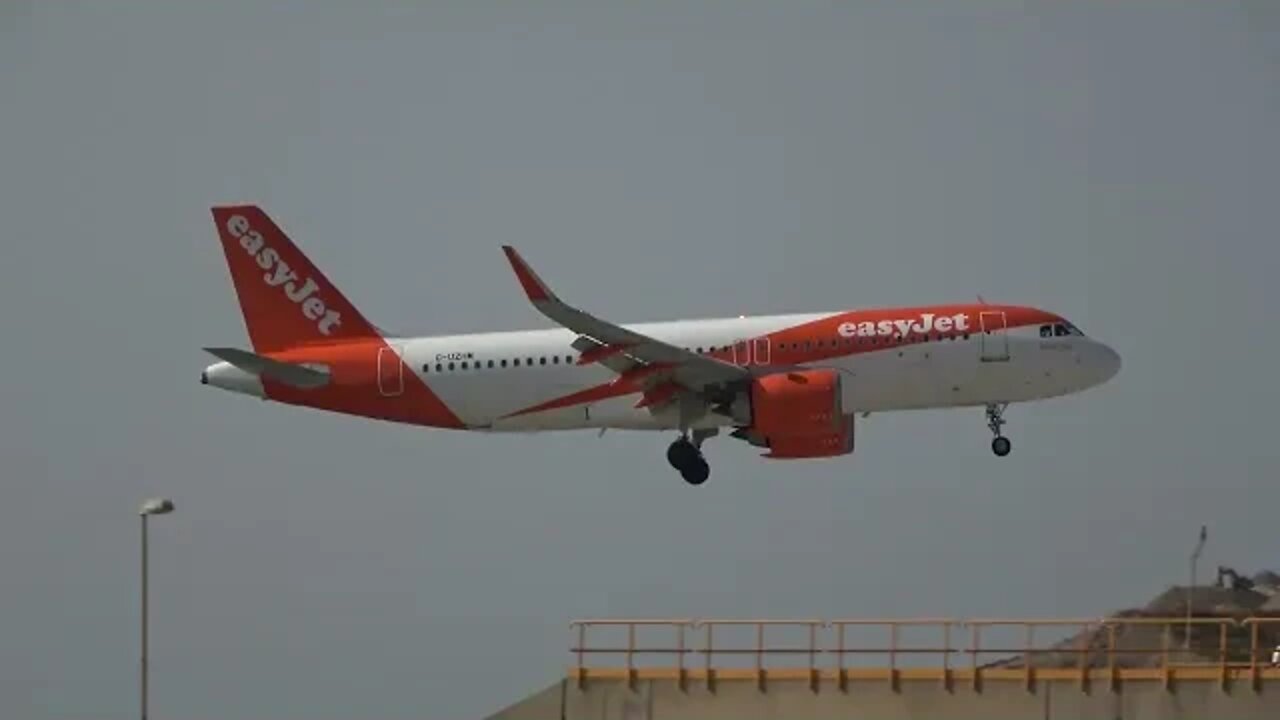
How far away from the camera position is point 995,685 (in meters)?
49.8

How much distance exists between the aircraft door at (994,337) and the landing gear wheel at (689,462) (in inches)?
333

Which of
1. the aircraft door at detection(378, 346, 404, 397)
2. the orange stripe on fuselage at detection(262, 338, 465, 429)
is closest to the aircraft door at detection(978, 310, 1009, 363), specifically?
the orange stripe on fuselage at detection(262, 338, 465, 429)

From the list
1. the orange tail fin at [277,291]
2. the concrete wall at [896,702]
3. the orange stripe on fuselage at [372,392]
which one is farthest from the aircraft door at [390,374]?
the concrete wall at [896,702]

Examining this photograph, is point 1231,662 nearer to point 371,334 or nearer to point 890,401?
point 890,401

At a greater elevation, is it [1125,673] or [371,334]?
[371,334]

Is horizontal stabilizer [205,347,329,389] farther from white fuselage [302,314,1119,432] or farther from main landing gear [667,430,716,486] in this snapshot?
main landing gear [667,430,716,486]

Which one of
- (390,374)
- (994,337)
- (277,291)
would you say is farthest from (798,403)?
(277,291)

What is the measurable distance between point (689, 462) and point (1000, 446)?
332 inches

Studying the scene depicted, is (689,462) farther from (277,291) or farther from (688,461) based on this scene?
(277,291)

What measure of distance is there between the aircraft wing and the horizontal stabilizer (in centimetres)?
870

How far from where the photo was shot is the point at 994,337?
69438mm

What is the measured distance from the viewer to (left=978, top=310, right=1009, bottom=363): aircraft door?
6931cm

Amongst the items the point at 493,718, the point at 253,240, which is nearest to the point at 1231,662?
the point at 493,718

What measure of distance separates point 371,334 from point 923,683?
2985cm
